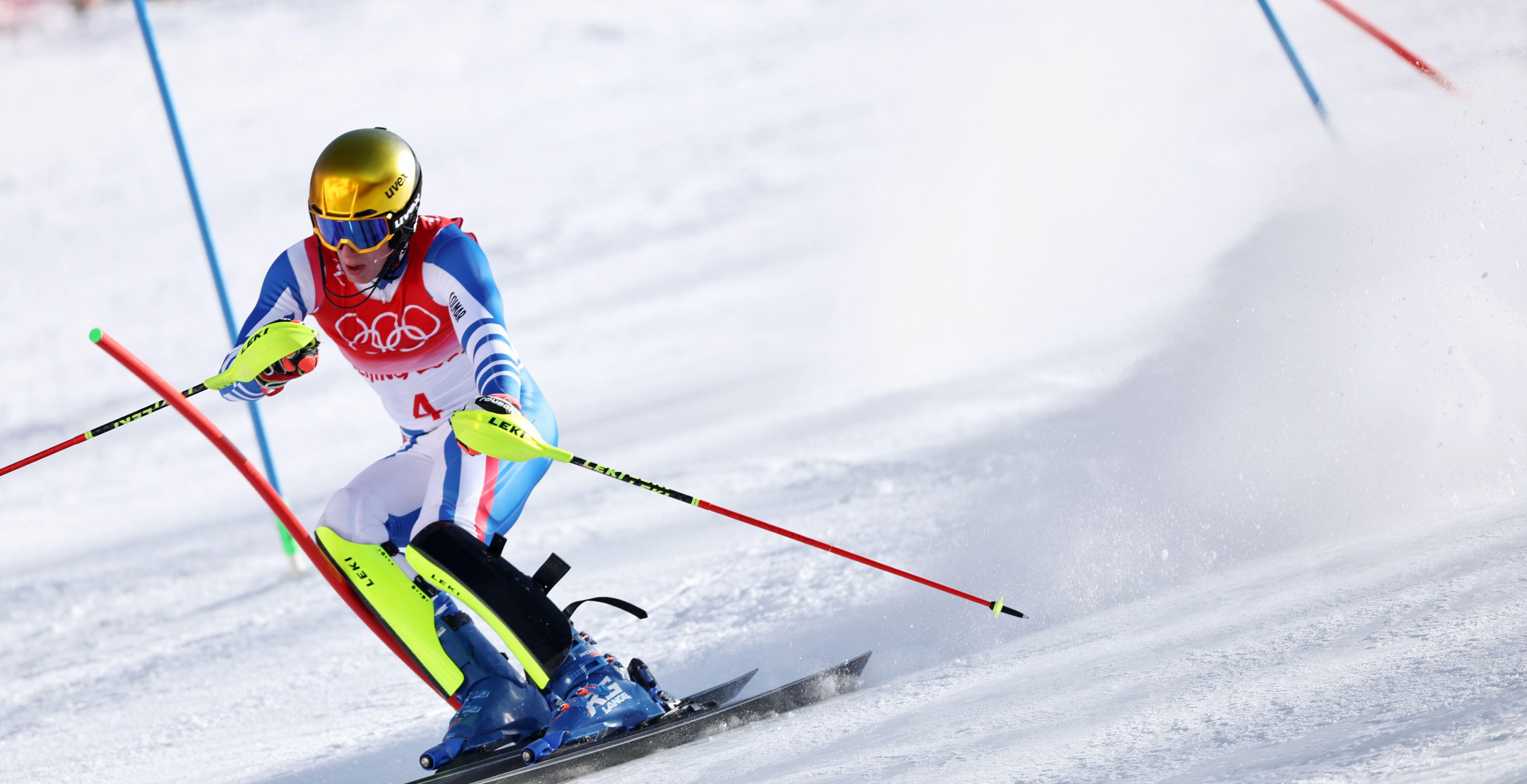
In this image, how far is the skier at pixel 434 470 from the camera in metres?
2.75

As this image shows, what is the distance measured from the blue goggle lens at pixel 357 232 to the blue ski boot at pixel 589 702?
3.49 feet

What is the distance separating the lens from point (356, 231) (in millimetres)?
2758

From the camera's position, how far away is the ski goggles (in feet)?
9.04

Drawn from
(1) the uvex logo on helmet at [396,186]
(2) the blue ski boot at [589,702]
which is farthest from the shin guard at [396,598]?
(1) the uvex logo on helmet at [396,186]

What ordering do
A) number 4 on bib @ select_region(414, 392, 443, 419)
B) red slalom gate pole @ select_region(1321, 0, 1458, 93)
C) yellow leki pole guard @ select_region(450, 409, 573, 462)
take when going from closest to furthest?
yellow leki pole guard @ select_region(450, 409, 573, 462)
number 4 on bib @ select_region(414, 392, 443, 419)
red slalom gate pole @ select_region(1321, 0, 1458, 93)

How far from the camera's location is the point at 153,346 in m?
12.4

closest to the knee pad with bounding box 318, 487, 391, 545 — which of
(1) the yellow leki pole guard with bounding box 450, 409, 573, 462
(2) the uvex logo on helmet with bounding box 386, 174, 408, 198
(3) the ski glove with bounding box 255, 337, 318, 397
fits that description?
(3) the ski glove with bounding box 255, 337, 318, 397

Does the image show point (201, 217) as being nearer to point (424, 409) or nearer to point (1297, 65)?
point (424, 409)

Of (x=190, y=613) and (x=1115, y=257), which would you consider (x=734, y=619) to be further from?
(x=1115, y=257)

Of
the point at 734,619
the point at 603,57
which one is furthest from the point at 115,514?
the point at 603,57

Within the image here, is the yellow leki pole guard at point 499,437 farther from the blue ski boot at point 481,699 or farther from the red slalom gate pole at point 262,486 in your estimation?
the blue ski boot at point 481,699

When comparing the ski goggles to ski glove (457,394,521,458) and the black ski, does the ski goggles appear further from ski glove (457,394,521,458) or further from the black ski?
the black ski

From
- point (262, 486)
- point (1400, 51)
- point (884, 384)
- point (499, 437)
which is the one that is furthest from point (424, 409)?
point (1400, 51)

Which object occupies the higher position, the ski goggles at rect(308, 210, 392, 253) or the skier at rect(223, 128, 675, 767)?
the ski goggles at rect(308, 210, 392, 253)
